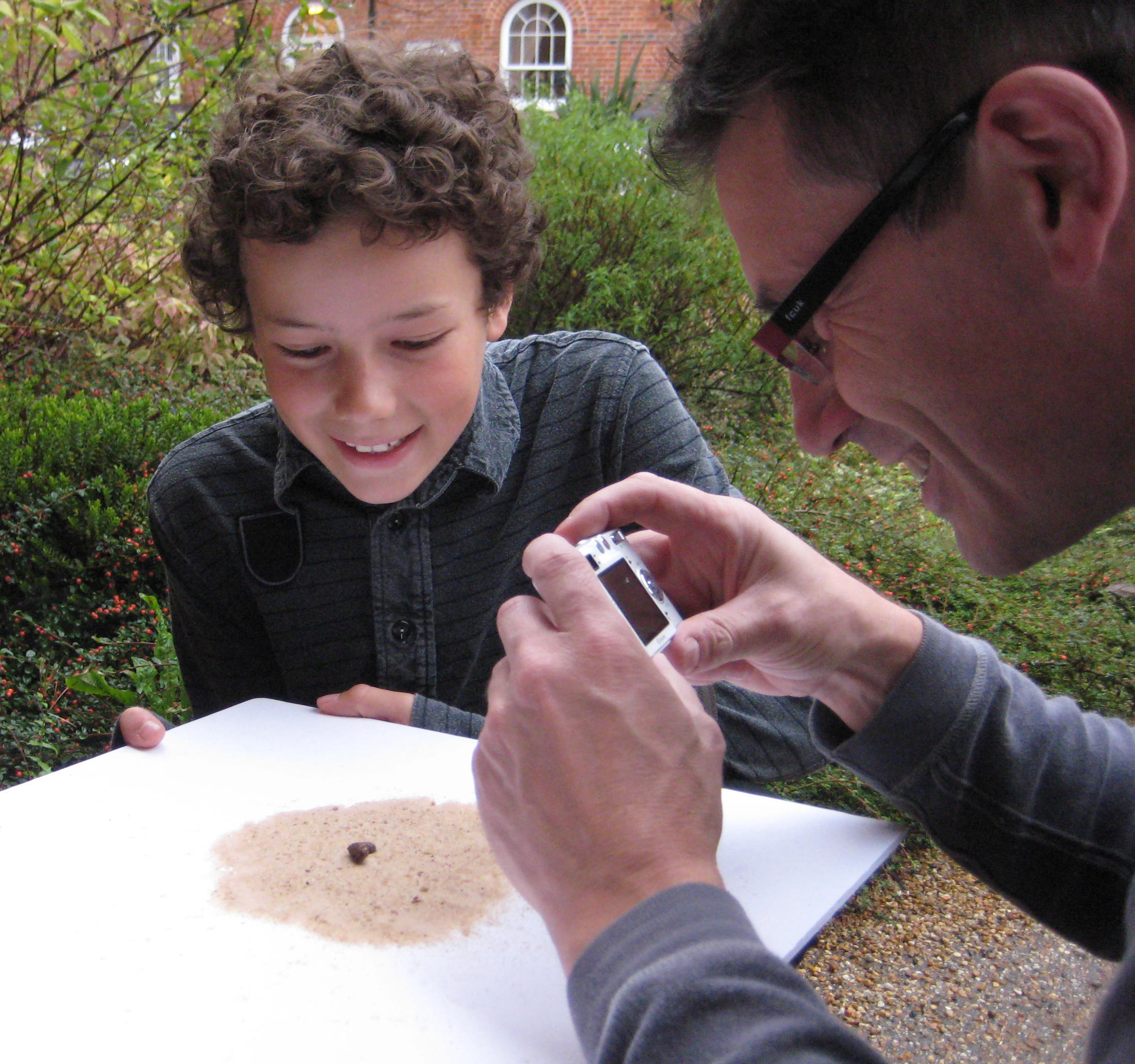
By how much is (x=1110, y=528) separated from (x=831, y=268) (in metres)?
4.08

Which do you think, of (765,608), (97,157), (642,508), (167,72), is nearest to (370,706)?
(642,508)

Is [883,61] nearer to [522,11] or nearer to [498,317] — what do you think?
[498,317]

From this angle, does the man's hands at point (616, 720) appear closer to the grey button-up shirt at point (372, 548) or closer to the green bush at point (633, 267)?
the grey button-up shirt at point (372, 548)

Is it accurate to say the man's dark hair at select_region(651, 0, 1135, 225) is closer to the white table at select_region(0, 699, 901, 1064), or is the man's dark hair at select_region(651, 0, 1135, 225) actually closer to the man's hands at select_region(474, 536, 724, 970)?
the man's hands at select_region(474, 536, 724, 970)

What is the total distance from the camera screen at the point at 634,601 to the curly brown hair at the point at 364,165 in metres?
0.81

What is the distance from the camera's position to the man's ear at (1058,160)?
906mm

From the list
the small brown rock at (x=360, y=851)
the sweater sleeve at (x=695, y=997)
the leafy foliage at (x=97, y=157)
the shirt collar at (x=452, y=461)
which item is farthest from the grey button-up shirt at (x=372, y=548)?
the leafy foliage at (x=97, y=157)

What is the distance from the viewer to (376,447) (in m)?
1.92

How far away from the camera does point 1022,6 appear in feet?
3.13

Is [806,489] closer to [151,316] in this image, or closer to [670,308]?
[670,308]

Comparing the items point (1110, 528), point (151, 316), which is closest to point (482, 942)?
point (1110, 528)

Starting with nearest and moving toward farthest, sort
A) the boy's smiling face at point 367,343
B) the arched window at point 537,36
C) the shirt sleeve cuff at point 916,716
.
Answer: the shirt sleeve cuff at point 916,716, the boy's smiling face at point 367,343, the arched window at point 537,36

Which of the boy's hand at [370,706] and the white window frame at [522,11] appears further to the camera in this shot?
the white window frame at [522,11]

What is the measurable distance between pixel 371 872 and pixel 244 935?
0.56 feet
